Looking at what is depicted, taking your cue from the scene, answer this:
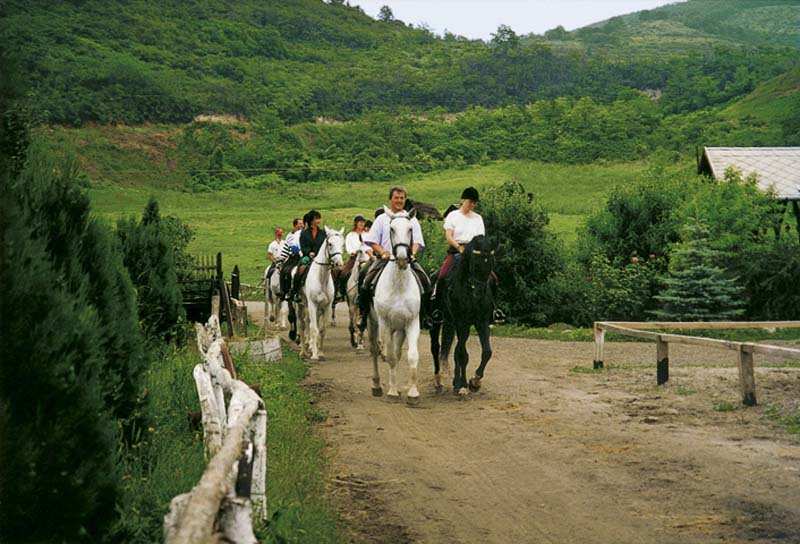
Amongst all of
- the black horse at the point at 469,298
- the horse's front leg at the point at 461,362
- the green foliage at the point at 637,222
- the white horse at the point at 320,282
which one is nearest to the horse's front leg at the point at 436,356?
the black horse at the point at 469,298

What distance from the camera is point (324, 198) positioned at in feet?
285

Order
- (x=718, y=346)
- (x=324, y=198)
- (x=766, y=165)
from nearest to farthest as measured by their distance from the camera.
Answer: (x=718, y=346)
(x=766, y=165)
(x=324, y=198)

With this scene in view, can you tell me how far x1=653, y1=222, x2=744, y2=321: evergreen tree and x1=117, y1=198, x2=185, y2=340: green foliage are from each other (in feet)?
47.7

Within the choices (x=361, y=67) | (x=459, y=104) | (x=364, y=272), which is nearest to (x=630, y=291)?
(x=364, y=272)

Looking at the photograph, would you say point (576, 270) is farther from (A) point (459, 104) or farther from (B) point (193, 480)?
(A) point (459, 104)

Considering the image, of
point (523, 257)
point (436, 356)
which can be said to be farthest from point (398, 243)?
point (523, 257)

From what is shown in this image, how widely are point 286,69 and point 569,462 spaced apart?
14445 centimetres

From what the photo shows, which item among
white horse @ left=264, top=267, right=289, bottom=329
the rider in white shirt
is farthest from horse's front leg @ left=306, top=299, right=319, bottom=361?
A: white horse @ left=264, top=267, right=289, bottom=329

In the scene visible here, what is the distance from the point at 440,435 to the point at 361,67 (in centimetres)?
14863

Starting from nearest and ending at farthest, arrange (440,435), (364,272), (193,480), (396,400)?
(193,480) → (440,435) → (396,400) → (364,272)

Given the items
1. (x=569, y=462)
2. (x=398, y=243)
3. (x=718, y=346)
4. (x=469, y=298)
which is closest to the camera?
(x=569, y=462)

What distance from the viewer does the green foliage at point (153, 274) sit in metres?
17.2

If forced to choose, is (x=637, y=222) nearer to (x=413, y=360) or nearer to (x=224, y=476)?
(x=413, y=360)

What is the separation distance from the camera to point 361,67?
516 feet
